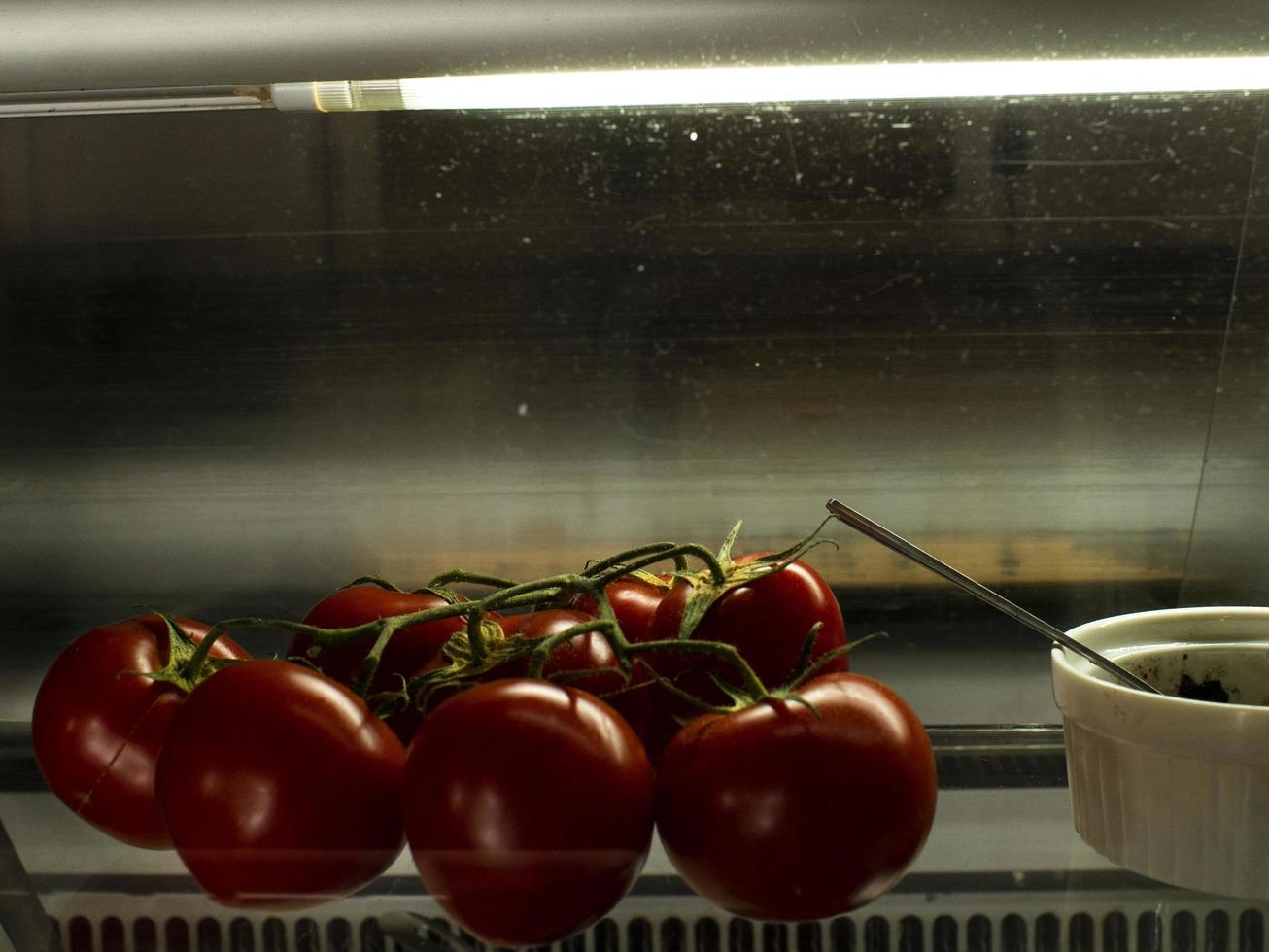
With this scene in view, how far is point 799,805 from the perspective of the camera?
13.2 inches

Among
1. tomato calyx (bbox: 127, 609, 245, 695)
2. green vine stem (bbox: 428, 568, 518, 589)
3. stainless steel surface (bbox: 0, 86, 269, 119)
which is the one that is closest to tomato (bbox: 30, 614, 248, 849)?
tomato calyx (bbox: 127, 609, 245, 695)

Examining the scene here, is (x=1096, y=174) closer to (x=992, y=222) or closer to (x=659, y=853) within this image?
(x=992, y=222)

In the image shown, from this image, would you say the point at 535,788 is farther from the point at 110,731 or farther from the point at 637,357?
the point at 637,357

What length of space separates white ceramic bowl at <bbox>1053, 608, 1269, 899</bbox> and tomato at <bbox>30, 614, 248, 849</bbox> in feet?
1.09

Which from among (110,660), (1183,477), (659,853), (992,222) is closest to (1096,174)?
(992,222)

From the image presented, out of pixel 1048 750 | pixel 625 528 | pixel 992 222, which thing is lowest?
pixel 1048 750

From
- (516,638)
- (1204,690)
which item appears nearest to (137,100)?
(516,638)

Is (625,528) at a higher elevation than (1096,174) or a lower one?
lower

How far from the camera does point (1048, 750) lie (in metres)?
0.53

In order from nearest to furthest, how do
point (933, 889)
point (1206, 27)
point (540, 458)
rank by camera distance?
point (933, 889), point (1206, 27), point (540, 458)

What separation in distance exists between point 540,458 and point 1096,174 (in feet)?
1.00

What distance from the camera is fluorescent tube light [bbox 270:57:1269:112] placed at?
49cm

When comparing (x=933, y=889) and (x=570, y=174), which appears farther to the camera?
(x=570, y=174)

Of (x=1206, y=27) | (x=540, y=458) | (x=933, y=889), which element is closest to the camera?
(x=933, y=889)
